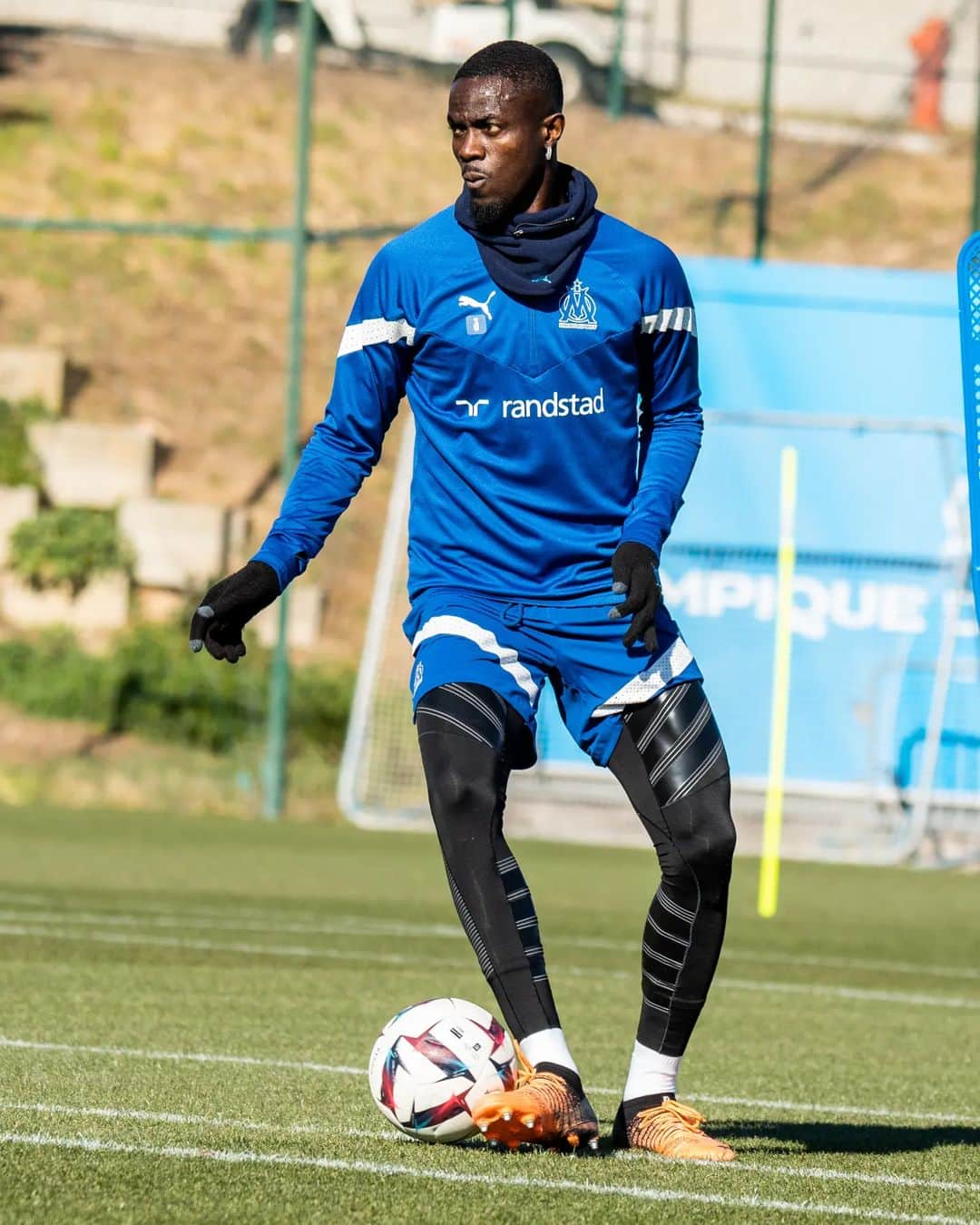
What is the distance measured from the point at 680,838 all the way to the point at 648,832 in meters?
0.07

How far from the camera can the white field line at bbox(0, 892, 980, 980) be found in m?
9.73

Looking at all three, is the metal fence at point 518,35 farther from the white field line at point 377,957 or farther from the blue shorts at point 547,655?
the blue shorts at point 547,655

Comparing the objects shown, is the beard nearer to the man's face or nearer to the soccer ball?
the man's face

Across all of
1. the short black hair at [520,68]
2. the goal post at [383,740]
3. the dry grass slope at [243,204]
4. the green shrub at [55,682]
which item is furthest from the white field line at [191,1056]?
the dry grass slope at [243,204]

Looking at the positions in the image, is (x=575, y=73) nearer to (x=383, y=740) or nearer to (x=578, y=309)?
(x=383, y=740)

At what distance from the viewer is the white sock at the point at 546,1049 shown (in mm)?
4578

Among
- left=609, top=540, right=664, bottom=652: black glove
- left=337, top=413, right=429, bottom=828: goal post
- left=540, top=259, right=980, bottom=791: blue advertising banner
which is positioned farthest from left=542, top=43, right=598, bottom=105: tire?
left=609, top=540, right=664, bottom=652: black glove

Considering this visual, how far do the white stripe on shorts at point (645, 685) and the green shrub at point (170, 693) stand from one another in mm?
14419

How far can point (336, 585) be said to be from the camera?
22.1 m

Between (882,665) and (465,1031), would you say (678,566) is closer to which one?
(882,665)

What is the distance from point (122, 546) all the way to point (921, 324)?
26.5 feet

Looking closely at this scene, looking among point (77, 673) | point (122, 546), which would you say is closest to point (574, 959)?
point (77, 673)

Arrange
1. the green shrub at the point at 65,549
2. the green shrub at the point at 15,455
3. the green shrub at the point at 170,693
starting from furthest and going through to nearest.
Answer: the green shrub at the point at 15,455 → the green shrub at the point at 65,549 → the green shrub at the point at 170,693

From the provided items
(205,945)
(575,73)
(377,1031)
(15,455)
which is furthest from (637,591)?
(575,73)
